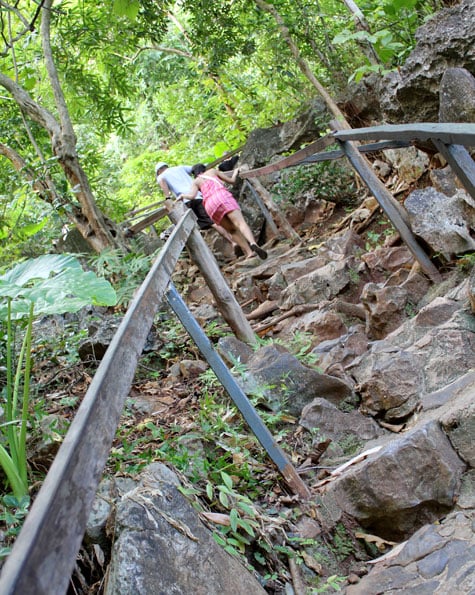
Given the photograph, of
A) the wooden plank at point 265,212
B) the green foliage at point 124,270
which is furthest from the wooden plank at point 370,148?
the wooden plank at point 265,212

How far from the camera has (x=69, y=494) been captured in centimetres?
85

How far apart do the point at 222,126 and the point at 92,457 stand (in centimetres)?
1215

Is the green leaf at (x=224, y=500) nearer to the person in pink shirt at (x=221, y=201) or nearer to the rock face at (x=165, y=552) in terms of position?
the rock face at (x=165, y=552)

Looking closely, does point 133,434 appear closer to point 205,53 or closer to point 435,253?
point 435,253

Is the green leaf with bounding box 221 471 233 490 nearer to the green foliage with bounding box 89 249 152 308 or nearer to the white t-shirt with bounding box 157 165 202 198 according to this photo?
the green foliage with bounding box 89 249 152 308

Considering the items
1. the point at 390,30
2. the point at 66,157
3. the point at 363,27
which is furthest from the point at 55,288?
the point at 390,30

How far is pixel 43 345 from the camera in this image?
4.59 metres

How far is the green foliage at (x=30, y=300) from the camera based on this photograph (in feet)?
7.27

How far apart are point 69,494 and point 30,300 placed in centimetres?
167

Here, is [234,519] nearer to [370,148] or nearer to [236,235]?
[370,148]

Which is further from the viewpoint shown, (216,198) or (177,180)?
(177,180)

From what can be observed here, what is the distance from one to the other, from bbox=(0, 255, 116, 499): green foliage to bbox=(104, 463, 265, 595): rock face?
1.81 feet

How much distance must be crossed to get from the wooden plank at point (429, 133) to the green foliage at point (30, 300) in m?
1.59

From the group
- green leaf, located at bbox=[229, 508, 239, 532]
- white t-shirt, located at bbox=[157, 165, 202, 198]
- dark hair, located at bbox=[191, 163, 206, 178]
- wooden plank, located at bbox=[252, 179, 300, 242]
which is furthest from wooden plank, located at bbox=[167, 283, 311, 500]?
wooden plank, located at bbox=[252, 179, 300, 242]
